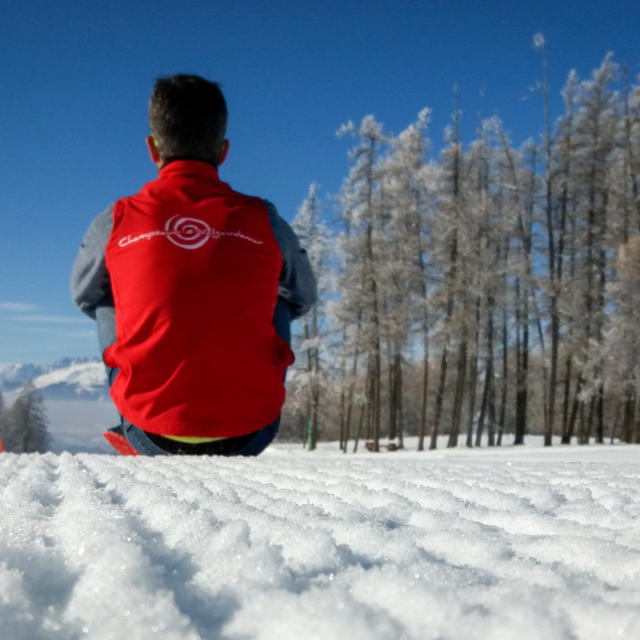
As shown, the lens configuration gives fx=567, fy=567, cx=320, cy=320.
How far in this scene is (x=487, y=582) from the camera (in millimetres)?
585

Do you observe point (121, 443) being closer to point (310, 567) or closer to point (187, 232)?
point (187, 232)

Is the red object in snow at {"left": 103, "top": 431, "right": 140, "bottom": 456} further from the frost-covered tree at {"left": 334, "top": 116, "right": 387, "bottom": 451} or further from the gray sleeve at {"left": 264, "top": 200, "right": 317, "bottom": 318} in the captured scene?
the frost-covered tree at {"left": 334, "top": 116, "right": 387, "bottom": 451}

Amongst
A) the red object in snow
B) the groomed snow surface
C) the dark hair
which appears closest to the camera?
the groomed snow surface

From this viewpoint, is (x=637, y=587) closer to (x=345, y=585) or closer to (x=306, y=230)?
(x=345, y=585)

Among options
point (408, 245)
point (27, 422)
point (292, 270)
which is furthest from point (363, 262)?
point (27, 422)

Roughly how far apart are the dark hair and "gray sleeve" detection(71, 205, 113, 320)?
0.48m

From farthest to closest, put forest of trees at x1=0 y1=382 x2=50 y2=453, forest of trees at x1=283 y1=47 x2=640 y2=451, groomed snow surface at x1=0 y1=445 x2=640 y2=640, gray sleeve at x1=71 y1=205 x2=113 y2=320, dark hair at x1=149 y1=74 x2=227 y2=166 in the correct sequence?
1. forest of trees at x1=0 y1=382 x2=50 y2=453
2. forest of trees at x1=283 y1=47 x2=640 y2=451
3. dark hair at x1=149 y1=74 x2=227 y2=166
4. gray sleeve at x1=71 y1=205 x2=113 y2=320
5. groomed snow surface at x1=0 y1=445 x2=640 y2=640

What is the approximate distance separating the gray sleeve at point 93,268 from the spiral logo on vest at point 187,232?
1.05ft

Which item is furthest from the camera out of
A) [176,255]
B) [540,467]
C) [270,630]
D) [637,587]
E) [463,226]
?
[463,226]

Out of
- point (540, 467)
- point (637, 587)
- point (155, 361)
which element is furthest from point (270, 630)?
point (155, 361)

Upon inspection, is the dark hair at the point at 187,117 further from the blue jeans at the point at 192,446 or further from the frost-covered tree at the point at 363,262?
the frost-covered tree at the point at 363,262

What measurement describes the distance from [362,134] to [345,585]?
18.3 m

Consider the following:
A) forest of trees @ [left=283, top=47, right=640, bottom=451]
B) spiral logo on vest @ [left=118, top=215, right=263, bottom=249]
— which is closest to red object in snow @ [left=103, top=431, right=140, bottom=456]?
spiral logo on vest @ [left=118, top=215, right=263, bottom=249]

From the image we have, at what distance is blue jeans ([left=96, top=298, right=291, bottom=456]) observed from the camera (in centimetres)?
265
